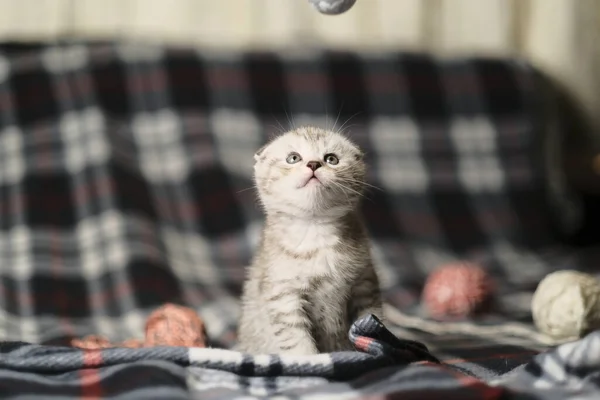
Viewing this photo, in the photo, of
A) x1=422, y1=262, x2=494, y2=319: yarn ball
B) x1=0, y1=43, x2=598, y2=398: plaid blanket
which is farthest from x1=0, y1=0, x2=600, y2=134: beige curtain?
x1=422, y1=262, x2=494, y2=319: yarn ball

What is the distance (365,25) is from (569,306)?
1.27 metres

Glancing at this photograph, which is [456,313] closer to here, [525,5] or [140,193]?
[140,193]

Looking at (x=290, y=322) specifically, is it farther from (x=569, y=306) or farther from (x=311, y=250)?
(x=569, y=306)

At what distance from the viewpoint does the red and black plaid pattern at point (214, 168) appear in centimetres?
183

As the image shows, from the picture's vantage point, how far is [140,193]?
1984mm

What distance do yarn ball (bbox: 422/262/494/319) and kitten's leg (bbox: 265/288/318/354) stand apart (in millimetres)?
579

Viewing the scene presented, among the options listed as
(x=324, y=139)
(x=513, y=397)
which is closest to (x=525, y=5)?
(x=324, y=139)

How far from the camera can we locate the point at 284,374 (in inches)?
41.5

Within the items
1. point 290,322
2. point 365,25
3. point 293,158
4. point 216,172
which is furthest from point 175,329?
point 365,25

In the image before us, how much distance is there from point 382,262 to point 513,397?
3.46 feet

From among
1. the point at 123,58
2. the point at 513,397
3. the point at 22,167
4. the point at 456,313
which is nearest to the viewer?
the point at 513,397

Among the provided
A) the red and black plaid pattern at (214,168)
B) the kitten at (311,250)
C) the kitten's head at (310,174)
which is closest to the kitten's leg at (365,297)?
the kitten at (311,250)

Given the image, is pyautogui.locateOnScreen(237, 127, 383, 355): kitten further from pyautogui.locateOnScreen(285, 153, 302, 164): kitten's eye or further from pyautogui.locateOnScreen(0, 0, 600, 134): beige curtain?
pyautogui.locateOnScreen(0, 0, 600, 134): beige curtain

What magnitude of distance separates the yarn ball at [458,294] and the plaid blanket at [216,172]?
40mm
